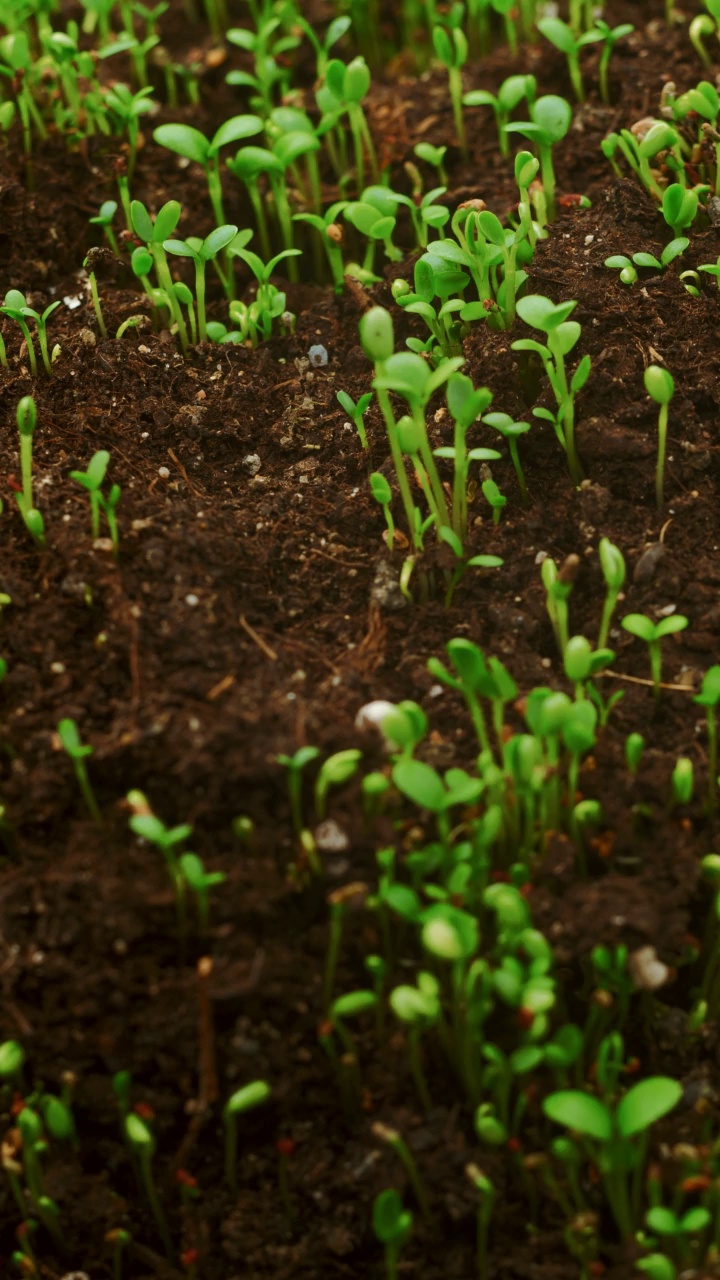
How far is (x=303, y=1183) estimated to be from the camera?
123cm

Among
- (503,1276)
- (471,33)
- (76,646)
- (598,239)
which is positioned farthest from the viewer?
(471,33)

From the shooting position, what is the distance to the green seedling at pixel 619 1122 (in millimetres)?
1058

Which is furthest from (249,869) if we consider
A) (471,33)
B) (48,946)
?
(471,33)

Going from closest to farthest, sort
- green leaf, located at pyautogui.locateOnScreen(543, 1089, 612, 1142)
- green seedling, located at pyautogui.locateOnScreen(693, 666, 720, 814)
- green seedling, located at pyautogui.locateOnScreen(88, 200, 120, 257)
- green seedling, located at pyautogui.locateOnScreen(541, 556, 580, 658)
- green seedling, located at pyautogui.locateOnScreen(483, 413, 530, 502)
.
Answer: green leaf, located at pyautogui.locateOnScreen(543, 1089, 612, 1142)
green seedling, located at pyautogui.locateOnScreen(693, 666, 720, 814)
green seedling, located at pyautogui.locateOnScreen(541, 556, 580, 658)
green seedling, located at pyautogui.locateOnScreen(483, 413, 530, 502)
green seedling, located at pyautogui.locateOnScreen(88, 200, 120, 257)

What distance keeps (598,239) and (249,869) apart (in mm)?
1126

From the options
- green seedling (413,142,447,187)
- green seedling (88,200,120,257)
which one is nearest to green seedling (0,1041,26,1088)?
green seedling (88,200,120,257)

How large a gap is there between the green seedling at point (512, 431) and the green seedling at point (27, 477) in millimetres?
591

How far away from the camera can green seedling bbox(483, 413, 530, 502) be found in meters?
1.48

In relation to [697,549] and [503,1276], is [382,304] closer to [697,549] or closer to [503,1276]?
[697,549]

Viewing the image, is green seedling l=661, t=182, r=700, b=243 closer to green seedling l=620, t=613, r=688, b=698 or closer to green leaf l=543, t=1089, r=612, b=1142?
green seedling l=620, t=613, r=688, b=698

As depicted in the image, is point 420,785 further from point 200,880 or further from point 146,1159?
point 146,1159

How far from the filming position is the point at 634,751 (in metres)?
1.30

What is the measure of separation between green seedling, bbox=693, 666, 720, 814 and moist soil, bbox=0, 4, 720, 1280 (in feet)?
0.08

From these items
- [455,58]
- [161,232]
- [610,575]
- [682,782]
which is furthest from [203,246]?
[682,782]
